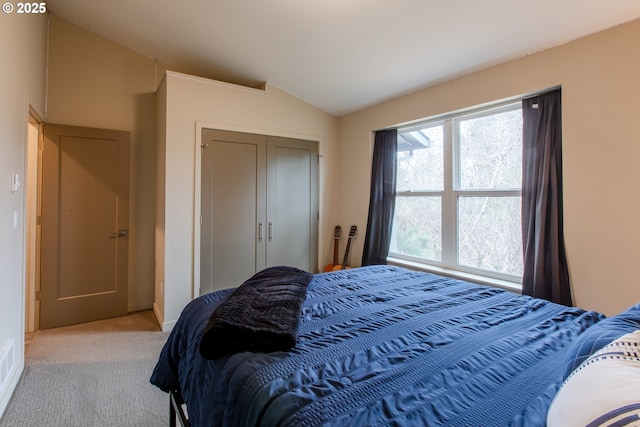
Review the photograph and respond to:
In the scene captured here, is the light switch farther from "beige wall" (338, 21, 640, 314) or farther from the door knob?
"beige wall" (338, 21, 640, 314)

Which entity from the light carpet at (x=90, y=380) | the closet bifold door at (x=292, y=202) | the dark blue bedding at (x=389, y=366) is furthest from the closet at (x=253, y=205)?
the dark blue bedding at (x=389, y=366)

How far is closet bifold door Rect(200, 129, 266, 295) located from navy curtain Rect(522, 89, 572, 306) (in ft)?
8.32

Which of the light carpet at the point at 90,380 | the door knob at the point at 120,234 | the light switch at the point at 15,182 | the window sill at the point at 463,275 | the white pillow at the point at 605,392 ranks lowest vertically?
the light carpet at the point at 90,380

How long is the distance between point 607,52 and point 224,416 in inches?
114

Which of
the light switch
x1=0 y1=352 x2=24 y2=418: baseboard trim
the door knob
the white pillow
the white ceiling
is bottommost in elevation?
x1=0 y1=352 x2=24 y2=418: baseboard trim

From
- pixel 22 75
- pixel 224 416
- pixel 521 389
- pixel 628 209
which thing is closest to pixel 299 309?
pixel 224 416

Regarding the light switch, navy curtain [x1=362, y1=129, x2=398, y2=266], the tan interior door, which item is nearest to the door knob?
the tan interior door

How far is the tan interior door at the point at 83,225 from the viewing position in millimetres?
3189

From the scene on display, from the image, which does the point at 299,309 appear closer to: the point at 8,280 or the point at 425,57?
the point at 8,280

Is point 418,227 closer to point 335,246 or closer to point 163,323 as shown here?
point 335,246

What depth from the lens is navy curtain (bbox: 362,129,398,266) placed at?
11.9ft

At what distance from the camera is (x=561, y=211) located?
7.51 ft

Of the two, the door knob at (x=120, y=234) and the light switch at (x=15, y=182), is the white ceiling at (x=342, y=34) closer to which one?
the light switch at (x=15, y=182)

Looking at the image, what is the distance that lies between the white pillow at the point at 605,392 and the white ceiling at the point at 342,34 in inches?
83.1
